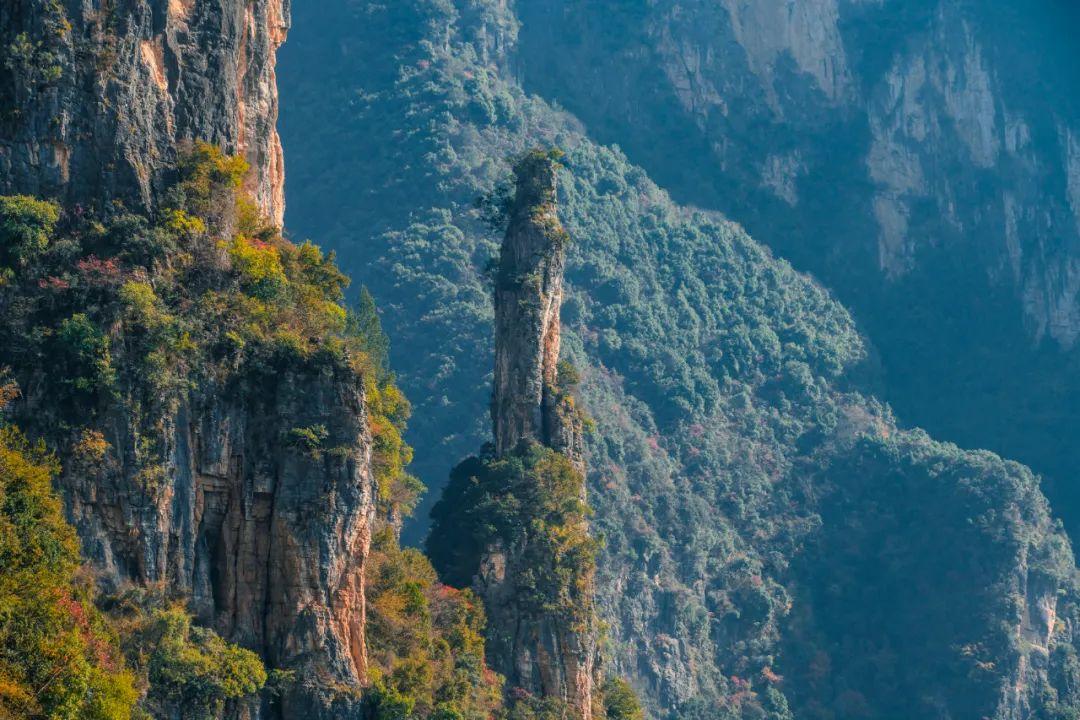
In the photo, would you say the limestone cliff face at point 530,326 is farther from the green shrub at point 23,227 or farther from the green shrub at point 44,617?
the green shrub at point 44,617

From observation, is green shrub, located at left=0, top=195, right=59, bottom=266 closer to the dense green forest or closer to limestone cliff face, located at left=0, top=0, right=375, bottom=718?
the dense green forest

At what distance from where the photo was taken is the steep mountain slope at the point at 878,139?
15138cm

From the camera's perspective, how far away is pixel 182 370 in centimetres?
5384

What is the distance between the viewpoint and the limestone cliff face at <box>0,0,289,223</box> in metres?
52.4

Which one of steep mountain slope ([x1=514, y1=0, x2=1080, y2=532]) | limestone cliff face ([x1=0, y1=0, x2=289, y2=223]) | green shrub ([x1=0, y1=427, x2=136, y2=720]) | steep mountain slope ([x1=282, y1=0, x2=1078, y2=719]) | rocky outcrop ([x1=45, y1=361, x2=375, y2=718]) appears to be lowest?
green shrub ([x1=0, y1=427, x2=136, y2=720])

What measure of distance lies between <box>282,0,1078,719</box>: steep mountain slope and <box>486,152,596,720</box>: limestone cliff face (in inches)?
1276

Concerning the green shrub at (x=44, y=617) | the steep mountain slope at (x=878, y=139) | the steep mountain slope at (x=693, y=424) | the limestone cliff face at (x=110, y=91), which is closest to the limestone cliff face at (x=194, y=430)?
the limestone cliff face at (x=110, y=91)

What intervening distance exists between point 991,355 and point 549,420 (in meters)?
76.8

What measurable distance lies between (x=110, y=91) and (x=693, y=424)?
268ft

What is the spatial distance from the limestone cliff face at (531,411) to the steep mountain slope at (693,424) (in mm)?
32409

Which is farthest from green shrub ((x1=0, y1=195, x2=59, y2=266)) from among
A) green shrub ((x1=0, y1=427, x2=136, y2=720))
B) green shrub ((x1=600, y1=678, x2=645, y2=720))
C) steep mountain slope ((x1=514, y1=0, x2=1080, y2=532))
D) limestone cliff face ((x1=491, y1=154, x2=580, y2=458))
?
steep mountain slope ((x1=514, y1=0, x2=1080, y2=532))

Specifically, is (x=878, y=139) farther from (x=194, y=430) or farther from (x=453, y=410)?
(x=194, y=430)

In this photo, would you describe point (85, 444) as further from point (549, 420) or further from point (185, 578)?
point (549, 420)

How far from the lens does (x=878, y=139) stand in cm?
15675
